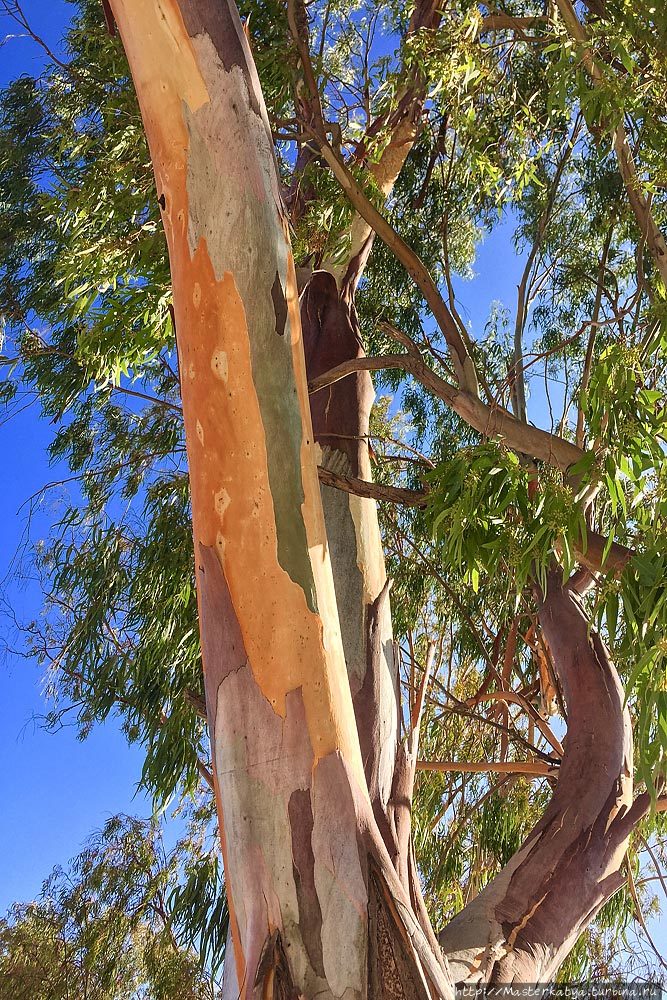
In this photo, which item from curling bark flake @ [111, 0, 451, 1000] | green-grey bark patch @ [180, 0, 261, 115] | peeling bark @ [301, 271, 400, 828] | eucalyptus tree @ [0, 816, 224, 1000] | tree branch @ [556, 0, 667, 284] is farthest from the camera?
eucalyptus tree @ [0, 816, 224, 1000]

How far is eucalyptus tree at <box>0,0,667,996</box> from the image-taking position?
111cm

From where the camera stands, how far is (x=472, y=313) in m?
4.39

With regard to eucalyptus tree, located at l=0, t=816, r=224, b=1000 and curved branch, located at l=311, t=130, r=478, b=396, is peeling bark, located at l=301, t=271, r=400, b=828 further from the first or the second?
eucalyptus tree, located at l=0, t=816, r=224, b=1000

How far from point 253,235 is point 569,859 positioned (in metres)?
1.24

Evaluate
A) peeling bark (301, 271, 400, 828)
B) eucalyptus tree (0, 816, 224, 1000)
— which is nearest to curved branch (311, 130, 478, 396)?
peeling bark (301, 271, 400, 828)

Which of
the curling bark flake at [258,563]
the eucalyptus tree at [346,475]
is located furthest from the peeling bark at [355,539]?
the curling bark flake at [258,563]

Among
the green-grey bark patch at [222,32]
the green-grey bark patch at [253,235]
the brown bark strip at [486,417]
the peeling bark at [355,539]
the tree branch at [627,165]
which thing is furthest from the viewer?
the brown bark strip at [486,417]

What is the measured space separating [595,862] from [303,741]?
35.6 inches

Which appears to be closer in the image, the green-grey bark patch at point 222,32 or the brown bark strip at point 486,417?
the green-grey bark patch at point 222,32

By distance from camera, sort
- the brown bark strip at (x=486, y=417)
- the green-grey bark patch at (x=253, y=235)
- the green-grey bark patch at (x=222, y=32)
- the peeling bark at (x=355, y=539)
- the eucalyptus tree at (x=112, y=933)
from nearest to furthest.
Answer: the green-grey bark patch at (x=253, y=235)
the green-grey bark patch at (x=222, y=32)
the peeling bark at (x=355, y=539)
the brown bark strip at (x=486, y=417)
the eucalyptus tree at (x=112, y=933)

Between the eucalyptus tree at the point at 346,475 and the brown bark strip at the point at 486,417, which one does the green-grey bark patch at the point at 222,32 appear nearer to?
the eucalyptus tree at the point at 346,475

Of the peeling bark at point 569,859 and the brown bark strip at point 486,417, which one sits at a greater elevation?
the brown bark strip at point 486,417

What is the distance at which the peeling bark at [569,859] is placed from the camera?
5.19 feet

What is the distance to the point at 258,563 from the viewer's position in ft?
3.75
